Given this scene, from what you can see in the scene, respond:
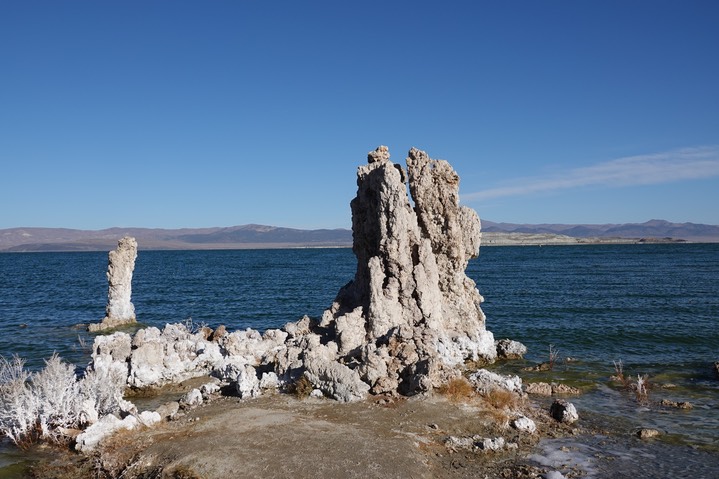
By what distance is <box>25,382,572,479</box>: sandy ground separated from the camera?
407 inches

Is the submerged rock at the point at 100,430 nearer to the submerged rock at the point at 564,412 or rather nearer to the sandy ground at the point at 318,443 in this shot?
the sandy ground at the point at 318,443

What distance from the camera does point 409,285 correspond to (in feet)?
60.1

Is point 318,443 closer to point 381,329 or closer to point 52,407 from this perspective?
point 381,329

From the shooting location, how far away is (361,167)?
67.7ft

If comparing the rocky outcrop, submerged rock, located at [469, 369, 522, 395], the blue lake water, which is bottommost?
the blue lake water

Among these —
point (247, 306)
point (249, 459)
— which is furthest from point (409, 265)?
point (247, 306)

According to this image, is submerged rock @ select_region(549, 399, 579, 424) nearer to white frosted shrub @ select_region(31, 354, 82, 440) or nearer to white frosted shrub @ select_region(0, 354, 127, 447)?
white frosted shrub @ select_region(0, 354, 127, 447)

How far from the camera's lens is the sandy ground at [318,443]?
1034 cm

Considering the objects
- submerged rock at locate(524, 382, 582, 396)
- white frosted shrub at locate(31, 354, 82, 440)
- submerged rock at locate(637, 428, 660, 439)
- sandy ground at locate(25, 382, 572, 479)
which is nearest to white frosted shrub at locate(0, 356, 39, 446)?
white frosted shrub at locate(31, 354, 82, 440)

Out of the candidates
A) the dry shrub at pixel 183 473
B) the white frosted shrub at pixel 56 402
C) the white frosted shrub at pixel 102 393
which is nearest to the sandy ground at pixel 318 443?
the dry shrub at pixel 183 473

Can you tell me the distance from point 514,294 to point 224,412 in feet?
107

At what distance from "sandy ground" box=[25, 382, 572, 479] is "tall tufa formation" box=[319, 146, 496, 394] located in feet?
4.81

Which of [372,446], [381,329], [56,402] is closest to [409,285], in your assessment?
[381,329]

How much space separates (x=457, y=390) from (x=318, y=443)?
15.7 feet
